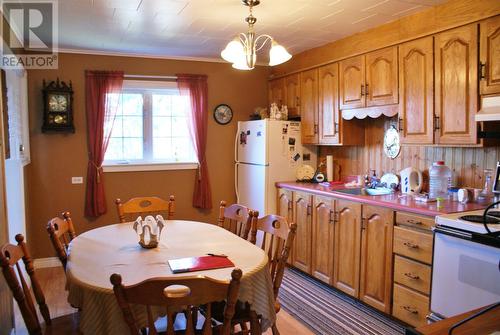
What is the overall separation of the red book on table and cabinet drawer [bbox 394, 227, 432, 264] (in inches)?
56.9

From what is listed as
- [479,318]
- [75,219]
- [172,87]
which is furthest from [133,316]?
[172,87]

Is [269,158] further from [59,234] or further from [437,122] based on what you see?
[59,234]

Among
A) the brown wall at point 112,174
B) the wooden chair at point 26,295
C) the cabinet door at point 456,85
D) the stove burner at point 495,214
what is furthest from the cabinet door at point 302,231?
the wooden chair at point 26,295

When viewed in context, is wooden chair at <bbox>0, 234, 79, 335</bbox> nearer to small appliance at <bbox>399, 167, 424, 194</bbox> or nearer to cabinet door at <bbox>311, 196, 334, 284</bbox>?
cabinet door at <bbox>311, 196, 334, 284</bbox>

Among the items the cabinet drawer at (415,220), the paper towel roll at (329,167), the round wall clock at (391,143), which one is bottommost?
the cabinet drawer at (415,220)

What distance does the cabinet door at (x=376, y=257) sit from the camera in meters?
2.93

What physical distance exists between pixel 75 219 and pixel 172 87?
75.0 inches

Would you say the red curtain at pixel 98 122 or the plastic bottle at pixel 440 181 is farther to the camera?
the red curtain at pixel 98 122

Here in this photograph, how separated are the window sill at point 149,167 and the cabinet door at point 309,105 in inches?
57.5

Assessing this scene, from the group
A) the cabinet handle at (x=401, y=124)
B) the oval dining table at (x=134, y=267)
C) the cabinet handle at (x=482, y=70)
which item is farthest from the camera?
the cabinet handle at (x=401, y=124)

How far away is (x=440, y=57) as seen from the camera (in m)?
2.87

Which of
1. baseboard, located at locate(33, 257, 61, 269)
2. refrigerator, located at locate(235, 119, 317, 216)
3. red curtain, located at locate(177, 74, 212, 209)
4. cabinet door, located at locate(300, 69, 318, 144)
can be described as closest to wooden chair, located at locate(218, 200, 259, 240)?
refrigerator, located at locate(235, 119, 317, 216)

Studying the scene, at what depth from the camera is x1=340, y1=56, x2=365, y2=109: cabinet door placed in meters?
3.59

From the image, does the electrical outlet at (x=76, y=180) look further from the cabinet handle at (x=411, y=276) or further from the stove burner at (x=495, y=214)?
the stove burner at (x=495, y=214)
